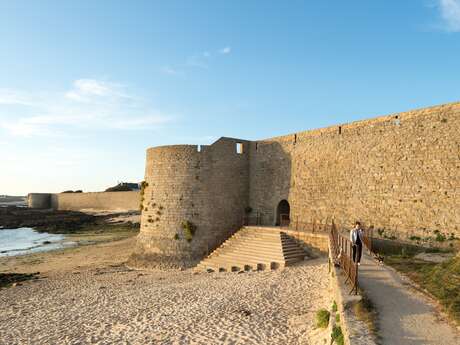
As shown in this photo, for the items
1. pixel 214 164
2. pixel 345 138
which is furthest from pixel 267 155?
pixel 345 138

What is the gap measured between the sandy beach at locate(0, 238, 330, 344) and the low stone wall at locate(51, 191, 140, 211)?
35.1 meters

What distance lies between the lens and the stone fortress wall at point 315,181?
1518 centimetres

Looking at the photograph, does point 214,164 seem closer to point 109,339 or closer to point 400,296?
point 109,339

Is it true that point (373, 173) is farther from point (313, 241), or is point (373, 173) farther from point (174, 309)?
point (174, 309)

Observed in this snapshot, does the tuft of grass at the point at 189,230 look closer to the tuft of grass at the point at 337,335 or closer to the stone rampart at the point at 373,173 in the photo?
the stone rampart at the point at 373,173

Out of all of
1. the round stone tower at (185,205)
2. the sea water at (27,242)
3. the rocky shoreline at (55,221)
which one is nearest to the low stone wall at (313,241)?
the round stone tower at (185,205)

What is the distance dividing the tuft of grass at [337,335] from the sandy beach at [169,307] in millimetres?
1894

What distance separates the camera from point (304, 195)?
20750mm

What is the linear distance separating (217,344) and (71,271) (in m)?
14.9

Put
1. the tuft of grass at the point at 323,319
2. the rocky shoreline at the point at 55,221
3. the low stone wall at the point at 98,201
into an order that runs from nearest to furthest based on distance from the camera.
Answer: the tuft of grass at the point at 323,319 < the rocky shoreline at the point at 55,221 < the low stone wall at the point at 98,201

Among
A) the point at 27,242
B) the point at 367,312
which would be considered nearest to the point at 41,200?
the point at 27,242

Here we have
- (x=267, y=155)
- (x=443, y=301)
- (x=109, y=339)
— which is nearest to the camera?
(x=443, y=301)

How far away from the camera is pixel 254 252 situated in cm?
1784

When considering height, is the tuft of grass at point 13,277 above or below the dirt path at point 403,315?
below
